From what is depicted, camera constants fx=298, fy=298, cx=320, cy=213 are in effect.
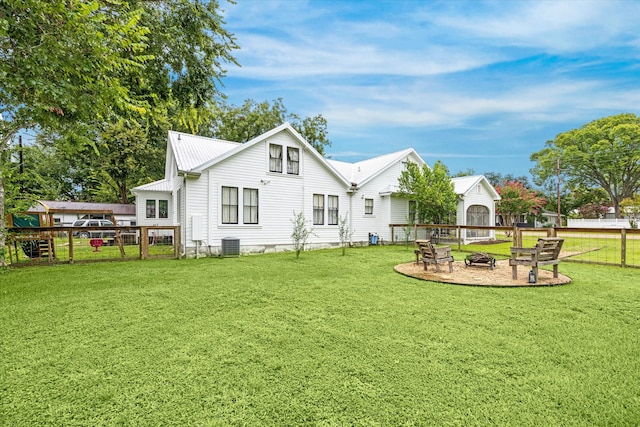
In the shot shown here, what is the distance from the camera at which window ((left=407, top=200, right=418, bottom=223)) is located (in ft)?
58.9

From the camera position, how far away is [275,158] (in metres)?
14.0

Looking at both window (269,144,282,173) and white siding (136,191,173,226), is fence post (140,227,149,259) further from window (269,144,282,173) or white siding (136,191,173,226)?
white siding (136,191,173,226)

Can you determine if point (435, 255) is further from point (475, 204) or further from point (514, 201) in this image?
point (514, 201)

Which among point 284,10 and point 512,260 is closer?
point 512,260

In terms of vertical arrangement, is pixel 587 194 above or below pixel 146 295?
above


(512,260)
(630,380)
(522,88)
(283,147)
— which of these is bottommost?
(630,380)

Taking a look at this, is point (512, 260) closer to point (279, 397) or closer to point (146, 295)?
point (279, 397)

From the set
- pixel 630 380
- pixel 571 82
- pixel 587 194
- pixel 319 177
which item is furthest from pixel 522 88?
pixel 587 194

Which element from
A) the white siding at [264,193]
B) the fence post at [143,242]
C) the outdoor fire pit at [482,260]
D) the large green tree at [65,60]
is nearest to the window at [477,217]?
the white siding at [264,193]

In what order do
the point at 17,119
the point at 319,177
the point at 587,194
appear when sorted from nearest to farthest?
1. the point at 17,119
2. the point at 319,177
3. the point at 587,194

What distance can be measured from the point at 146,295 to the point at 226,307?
6.52ft

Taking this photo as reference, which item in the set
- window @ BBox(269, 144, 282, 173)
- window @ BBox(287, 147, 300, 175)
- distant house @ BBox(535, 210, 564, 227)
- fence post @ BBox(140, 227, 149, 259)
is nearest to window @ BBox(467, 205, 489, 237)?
window @ BBox(287, 147, 300, 175)

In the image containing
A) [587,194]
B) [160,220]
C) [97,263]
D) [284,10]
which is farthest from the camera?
[587,194]

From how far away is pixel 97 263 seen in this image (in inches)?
392
